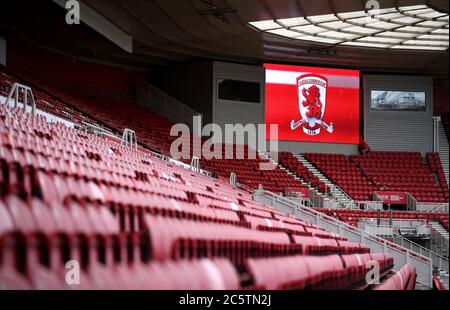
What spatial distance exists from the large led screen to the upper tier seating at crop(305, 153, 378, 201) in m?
0.69

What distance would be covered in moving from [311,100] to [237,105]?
2.52 m

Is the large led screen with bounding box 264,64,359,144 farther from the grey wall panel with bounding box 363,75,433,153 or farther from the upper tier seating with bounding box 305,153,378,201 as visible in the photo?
the grey wall panel with bounding box 363,75,433,153

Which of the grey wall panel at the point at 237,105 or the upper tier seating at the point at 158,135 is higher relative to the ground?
the grey wall panel at the point at 237,105

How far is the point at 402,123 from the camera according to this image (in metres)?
24.3

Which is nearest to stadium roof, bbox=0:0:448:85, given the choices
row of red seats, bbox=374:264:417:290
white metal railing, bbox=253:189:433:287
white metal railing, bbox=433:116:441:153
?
white metal railing, bbox=433:116:441:153

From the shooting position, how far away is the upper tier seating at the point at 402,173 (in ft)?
71.9

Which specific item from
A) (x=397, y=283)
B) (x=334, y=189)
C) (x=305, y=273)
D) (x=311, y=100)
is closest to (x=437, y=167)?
(x=334, y=189)

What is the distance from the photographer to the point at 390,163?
76.5ft

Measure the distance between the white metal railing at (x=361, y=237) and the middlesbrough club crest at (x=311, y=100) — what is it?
264 inches

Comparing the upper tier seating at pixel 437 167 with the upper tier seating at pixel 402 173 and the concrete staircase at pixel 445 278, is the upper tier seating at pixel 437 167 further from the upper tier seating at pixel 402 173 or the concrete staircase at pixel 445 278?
the concrete staircase at pixel 445 278

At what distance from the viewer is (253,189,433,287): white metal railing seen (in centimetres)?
1175

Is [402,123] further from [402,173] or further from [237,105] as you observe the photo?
[237,105]

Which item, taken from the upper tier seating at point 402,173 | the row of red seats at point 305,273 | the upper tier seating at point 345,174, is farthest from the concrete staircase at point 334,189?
the row of red seats at point 305,273
